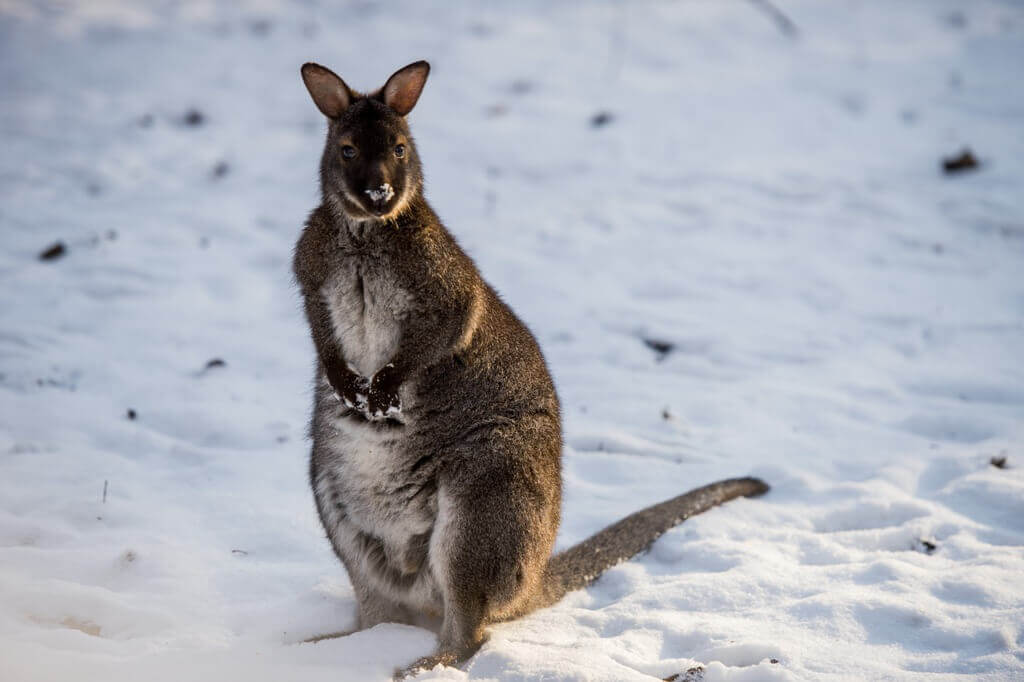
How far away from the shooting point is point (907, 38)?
1127 cm

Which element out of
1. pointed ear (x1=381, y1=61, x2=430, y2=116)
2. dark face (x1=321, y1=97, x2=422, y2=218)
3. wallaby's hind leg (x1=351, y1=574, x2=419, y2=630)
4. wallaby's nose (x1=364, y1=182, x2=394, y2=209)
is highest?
pointed ear (x1=381, y1=61, x2=430, y2=116)

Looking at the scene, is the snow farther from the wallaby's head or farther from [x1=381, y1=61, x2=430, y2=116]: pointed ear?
[x1=381, y1=61, x2=430, y2=116]: pointed ear

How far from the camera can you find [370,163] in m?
3.83

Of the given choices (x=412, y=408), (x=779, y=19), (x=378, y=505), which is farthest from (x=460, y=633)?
(x=779, y=19)

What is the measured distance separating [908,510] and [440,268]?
2.70 metres

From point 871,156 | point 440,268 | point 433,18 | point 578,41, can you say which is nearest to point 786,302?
point 871,156

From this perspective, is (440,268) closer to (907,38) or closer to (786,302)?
(786,302)

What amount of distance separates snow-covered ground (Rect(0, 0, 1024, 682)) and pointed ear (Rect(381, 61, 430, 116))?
6.94 feet

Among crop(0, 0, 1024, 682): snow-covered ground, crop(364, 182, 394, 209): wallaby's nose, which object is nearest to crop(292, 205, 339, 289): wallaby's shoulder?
crop(364, 182, 394, 209): wallaby's nose

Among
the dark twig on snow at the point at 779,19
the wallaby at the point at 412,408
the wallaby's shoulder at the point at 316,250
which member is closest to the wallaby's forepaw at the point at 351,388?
the wallaby at the point at 412,408

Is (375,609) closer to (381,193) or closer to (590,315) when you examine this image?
(381,193)

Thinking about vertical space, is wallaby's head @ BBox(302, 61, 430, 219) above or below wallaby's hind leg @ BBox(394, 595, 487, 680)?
above

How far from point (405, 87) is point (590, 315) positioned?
3.39m

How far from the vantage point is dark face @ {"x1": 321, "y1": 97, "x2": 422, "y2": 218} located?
12.4 feet
